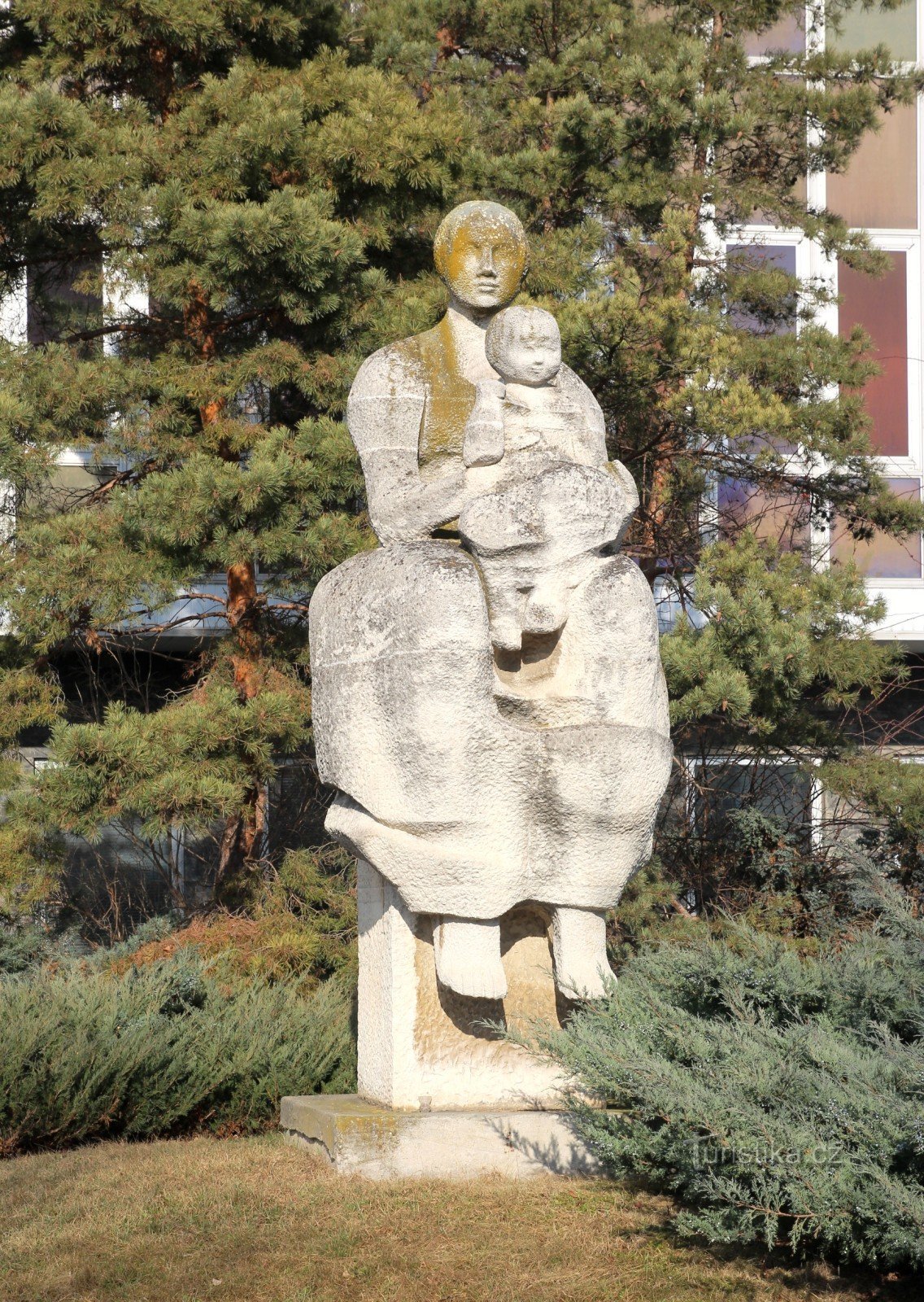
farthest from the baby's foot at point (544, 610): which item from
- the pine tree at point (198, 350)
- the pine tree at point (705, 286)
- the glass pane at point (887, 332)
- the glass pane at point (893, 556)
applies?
the glass pane at point (887, 332)

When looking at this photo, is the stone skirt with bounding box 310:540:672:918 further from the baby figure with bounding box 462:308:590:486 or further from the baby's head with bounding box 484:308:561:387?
the baby's head with bounding box 484:308:561:387

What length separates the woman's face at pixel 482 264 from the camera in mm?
5164

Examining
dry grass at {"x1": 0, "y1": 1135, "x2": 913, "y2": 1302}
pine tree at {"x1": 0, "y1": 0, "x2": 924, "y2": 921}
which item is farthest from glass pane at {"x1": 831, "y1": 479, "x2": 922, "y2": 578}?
dry grass at {"x1": 0, "y1": 1135, "x2": 913, "y2": 1302}

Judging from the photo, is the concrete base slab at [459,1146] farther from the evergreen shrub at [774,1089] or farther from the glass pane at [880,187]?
the glass pane at [880,187]

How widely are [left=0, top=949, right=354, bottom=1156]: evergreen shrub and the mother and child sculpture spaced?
58.5 inches

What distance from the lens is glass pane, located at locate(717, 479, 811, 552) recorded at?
9.53 m

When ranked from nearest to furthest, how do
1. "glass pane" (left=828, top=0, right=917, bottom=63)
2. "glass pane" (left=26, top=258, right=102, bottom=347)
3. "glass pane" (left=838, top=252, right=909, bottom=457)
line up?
1. "glass pane" (left=26, top=258, right=102, bottom=347)
2. "glass pane" (left=838, top=252, right=909, bottom=457)
3. "glass pane" (left=828, top=0, right=917, bottom=63)

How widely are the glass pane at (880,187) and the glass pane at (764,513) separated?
2.74m

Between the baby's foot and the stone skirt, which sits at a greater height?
the baby's foot

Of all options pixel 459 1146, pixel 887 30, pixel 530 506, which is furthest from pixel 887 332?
pixel 459 1146

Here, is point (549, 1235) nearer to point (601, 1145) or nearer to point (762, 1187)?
point (601, 1145)

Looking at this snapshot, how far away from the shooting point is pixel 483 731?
4.57 meters

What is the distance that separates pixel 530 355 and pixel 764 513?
488 centimetres

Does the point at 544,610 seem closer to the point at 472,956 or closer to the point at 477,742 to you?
the point at 477,742
